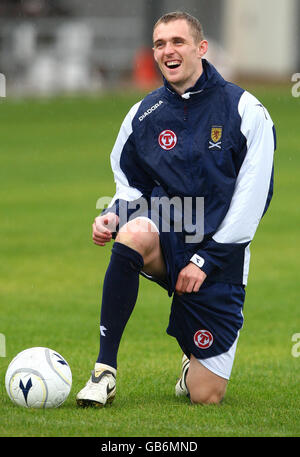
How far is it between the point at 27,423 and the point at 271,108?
903 inches

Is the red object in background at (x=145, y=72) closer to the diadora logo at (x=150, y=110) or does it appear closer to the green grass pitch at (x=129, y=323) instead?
the green grass pitch at (x=129, y=323)

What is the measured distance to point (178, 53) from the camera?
5578 millimetres

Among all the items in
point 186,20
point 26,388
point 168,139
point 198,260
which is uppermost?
point 186,20

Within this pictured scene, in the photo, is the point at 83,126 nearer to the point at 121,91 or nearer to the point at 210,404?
the point at 121,91

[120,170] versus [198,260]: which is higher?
[120,170]

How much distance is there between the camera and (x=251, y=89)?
33188 mm

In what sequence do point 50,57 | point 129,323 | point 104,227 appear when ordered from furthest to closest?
point 50,57 < point 129,323 < point 104,227

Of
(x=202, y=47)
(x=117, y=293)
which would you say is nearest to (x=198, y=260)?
(x=117, y=293)

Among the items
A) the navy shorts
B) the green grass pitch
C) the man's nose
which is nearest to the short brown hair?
the man's nose

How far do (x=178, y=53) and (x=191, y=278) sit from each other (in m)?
1.10

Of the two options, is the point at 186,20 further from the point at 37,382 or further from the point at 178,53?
the point at 37,382

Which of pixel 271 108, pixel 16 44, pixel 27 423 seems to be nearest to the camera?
pixel 27 423

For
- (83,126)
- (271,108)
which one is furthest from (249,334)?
(271,108)

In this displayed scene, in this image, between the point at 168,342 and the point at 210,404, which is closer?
the point at 210,404
